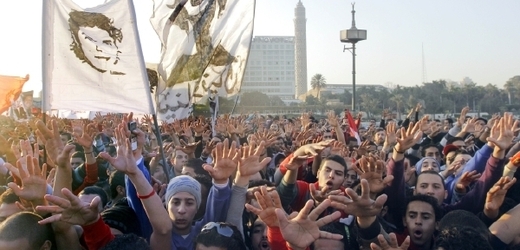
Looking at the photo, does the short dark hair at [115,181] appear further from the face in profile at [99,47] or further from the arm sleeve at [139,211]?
the face in profile at [99,47]

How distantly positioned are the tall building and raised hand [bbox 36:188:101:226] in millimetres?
138035

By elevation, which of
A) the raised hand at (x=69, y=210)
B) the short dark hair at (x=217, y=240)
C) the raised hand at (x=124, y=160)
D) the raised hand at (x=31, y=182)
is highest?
the raised hand at (x=124, y=160)

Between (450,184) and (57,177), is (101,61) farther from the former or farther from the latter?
(450,184)

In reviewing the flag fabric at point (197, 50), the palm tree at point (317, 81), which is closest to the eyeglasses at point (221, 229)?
the flag fabric at point (197, 50)

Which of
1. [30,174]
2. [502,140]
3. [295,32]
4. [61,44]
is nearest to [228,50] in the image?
[61,44]

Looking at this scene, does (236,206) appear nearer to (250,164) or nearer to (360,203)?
(250,164)

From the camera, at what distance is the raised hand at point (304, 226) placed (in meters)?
2.67

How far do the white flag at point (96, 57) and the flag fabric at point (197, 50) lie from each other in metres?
1.75

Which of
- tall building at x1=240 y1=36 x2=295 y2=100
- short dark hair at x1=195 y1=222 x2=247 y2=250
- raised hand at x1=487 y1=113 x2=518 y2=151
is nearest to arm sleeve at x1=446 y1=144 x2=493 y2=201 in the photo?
raised hand at x1=487 y1=113 x2=518 y2=151

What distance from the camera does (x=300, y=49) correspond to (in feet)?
526

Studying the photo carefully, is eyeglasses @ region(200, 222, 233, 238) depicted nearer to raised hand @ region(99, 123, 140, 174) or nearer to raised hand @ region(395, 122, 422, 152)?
raised hand @ region(99, 123, 140, 174)

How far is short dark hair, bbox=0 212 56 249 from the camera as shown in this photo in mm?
2625

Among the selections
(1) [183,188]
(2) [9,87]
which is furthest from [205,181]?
(2) [9,87]

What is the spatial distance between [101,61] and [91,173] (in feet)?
3.52
